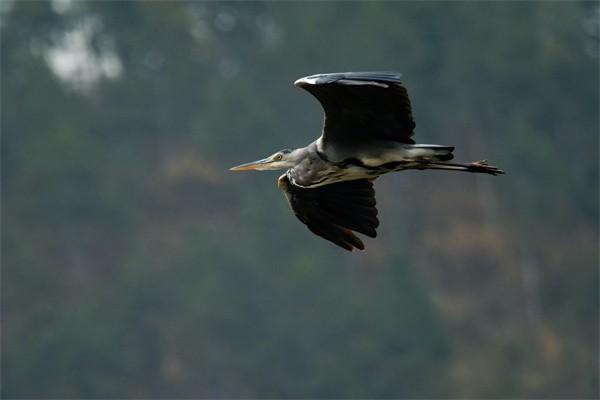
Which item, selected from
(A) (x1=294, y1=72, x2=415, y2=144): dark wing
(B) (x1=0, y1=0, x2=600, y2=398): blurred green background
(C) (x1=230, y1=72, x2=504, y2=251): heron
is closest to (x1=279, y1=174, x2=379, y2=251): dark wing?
(C) (x1=230, y1=72, x2=504, y2=251): heron

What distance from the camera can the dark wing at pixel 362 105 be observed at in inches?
368

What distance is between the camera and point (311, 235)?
40.3 metres

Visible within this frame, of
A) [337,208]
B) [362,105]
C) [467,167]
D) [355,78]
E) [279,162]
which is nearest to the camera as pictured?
[355,78]

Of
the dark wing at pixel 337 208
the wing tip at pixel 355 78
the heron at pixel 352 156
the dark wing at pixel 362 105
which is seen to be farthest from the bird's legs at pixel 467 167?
the wing tip at pixel 355 78

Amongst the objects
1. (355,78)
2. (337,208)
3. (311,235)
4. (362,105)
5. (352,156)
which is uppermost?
(355,78)

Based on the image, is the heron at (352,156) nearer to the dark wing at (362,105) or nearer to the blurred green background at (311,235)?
→ the dark wing at (362,105)

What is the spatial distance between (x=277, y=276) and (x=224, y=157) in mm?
5850

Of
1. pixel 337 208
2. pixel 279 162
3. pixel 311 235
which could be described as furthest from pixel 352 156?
pixel 311 235

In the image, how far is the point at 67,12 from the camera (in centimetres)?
4834

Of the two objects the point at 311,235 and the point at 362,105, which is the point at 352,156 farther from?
the point at 311,235

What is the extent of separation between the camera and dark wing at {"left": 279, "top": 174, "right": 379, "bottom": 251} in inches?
443

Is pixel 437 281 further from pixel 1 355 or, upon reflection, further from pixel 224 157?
pixel 1 355

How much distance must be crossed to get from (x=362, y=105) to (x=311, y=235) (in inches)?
1193

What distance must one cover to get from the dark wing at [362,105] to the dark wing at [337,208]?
938mm
